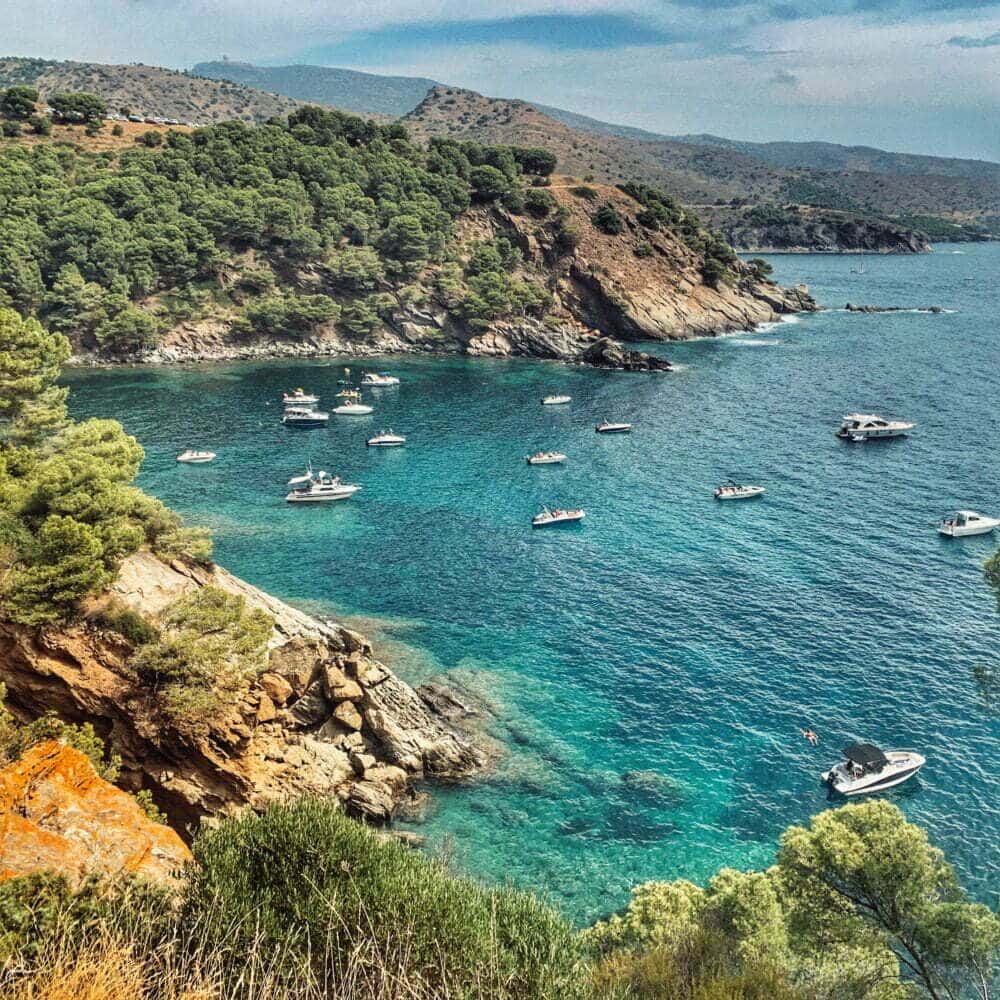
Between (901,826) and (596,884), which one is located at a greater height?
(901,826)

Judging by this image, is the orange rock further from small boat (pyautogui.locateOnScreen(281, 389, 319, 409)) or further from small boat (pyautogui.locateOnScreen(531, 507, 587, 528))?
small boat (pyautogui.locateOnScreen(281, 389, 319, 409))

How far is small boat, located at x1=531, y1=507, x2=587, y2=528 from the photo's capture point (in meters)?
68.8

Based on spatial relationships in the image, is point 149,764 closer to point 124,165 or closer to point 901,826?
point 901,826

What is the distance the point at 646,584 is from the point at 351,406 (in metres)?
57.8

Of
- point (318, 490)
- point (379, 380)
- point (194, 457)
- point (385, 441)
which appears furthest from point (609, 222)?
point (318, 490)

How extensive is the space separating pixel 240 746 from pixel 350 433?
6448cm

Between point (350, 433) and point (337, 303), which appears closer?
point (350, 433)

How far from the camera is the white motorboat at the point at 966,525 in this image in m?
64.1

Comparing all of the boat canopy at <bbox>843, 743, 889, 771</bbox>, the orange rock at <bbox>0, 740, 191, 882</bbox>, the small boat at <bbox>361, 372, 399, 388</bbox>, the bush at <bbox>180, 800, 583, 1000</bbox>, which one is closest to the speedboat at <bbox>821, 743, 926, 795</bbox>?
the boat canopy at <bbox>843, 743, 889, 771</bbox>

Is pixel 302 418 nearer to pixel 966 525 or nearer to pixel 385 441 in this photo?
pixel 385 441

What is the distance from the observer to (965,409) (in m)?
101

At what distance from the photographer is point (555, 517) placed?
69.1 m

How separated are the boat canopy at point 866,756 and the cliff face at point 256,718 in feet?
58.3

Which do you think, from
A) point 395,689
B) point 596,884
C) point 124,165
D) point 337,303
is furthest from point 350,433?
point 124,165
